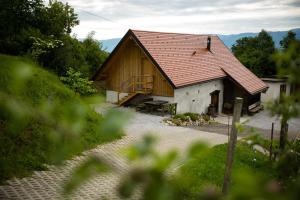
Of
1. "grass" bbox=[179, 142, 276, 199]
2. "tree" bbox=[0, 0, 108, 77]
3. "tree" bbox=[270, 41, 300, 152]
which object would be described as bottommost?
"grass" bbox=[179, 142, 276, 199]

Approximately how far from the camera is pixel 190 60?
25.0m

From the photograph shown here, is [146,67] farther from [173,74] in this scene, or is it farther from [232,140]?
[232,140]

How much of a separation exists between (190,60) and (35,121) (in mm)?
16211

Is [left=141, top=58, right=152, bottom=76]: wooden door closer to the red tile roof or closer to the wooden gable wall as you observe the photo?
the wooden gable wall

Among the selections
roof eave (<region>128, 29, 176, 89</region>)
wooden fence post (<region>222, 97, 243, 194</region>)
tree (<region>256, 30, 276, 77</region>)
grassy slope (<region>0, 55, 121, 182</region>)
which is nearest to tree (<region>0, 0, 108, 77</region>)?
roof eave (<region>128, 29, 176, 89</region>)

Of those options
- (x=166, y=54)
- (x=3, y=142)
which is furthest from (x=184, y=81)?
(x=3, y=142)

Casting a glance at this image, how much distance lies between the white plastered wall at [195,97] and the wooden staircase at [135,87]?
2.12m

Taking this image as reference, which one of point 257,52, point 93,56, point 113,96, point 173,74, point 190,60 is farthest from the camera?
point 257,52

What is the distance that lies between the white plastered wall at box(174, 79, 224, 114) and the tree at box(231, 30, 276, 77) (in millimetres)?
12894

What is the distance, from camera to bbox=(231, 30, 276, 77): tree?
37375mm

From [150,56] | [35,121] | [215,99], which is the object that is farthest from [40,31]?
[35,121]

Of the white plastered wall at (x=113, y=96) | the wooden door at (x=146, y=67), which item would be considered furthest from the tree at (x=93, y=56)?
the wooden door at (x=146, y=67)

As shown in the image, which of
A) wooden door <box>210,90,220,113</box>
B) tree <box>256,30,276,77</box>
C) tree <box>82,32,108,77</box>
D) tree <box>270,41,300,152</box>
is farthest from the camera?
tree <box>256,30,276,77</box>

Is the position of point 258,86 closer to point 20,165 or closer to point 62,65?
point 62,65
